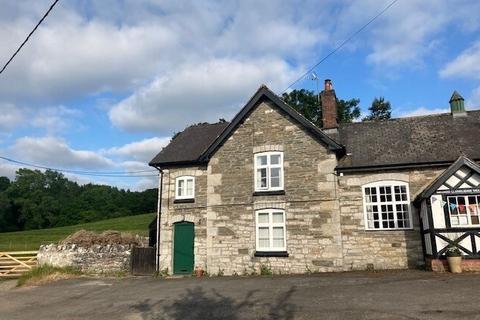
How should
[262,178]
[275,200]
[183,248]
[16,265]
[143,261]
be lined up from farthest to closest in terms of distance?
[16,265], [143,261], [183,248], [262,178], [275,200]

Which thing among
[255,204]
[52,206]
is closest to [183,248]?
[255,204]

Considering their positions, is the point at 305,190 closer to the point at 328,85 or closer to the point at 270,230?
the point at 270,230

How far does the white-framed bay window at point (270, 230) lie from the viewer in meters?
17.9

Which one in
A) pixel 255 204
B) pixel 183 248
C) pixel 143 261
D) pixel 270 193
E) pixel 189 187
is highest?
pixel 189 187

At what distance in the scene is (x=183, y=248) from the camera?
64.2ft

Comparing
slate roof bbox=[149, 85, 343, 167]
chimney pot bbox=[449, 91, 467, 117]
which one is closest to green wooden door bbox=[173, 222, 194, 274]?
slate roof bbox=[149, 85, 343, 167]

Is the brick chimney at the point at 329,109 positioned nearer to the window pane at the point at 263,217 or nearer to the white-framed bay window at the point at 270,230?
the white-framed bay window at the point at 270,230

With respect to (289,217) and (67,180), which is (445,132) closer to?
(289,217)

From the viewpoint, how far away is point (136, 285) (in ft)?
53.7

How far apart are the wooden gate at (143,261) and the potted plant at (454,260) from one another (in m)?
12.9

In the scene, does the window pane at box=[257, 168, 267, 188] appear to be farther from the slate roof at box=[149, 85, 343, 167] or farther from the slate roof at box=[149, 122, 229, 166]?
the slate roof at box=[149, 122, 229, 166]

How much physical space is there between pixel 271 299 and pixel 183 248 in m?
8.88

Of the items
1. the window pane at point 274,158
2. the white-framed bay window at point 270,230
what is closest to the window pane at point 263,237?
the white-framed bay window at point 270,230

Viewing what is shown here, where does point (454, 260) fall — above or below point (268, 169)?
below
